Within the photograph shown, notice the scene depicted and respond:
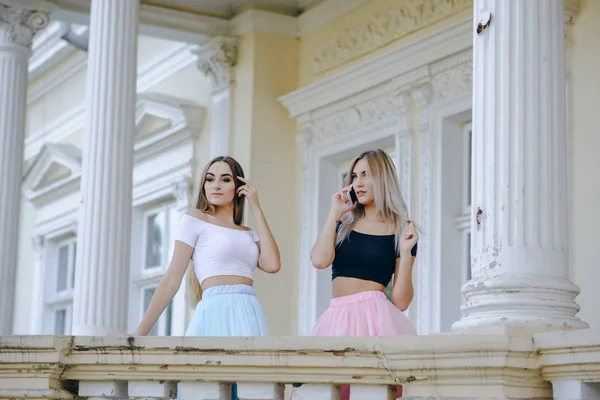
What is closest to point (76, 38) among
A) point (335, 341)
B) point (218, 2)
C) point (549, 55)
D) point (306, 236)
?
point (218, 2)

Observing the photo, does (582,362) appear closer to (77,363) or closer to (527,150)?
(527,150)

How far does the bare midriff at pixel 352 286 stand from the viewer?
199 inches

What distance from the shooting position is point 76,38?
12.6 meters

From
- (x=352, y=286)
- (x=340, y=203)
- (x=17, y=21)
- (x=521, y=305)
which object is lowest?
(x=521, y=305)

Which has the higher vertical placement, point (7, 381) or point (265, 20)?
point (265, 20)

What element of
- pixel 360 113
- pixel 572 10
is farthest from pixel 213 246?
pixel 360 113

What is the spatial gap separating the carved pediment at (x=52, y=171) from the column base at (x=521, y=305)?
9.05m

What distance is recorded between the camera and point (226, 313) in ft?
16.3

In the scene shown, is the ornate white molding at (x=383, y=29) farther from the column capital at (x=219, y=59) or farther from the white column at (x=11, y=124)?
the white column at (x=11, y=124)

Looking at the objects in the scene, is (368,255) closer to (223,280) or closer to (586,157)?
(223,280)

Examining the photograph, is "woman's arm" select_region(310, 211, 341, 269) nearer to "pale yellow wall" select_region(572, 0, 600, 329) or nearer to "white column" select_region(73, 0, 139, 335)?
"pale yellow wall" select_region(572, 0, 600, 329)

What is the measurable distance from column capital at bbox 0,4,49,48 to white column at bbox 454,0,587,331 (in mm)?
5558

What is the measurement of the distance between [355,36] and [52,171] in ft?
17.8

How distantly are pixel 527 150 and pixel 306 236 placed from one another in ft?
17.4
